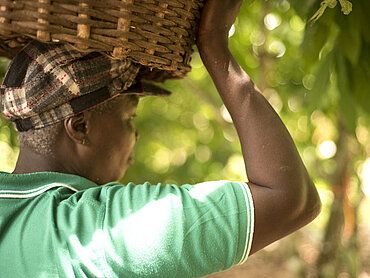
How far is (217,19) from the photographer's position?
132 cm

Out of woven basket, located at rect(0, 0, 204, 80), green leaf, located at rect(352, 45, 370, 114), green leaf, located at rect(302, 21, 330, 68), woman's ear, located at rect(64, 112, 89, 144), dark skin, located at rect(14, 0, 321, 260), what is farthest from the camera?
green leaf, located at rect(352, 45, 370, 114)

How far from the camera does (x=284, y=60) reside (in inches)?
143

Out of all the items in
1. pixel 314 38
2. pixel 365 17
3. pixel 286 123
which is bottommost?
pixel 286 123

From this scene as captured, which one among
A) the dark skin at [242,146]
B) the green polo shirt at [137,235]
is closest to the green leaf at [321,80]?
the dark skin at [242,146]

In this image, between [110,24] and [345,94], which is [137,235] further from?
[345,94]

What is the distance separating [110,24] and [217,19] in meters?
0.35

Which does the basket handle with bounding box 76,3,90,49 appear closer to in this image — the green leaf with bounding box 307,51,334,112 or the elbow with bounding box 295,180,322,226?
the elbow with bounding box 295,180,322,226

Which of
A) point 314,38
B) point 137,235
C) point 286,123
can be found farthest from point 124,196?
point 286,123

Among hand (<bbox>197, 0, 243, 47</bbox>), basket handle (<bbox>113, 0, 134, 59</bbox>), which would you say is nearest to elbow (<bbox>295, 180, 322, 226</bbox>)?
hand (<bbox>197, 0, 243, 47</bbox>)

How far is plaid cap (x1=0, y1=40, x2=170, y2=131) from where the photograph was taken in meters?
1.29

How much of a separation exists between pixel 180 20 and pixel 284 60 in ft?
8.30

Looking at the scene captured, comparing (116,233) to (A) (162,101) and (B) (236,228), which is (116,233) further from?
(A) (162,101)

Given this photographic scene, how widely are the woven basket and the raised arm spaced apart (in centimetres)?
10

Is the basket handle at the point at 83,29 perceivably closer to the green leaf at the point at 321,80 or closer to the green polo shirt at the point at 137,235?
the green polo shirt at the point at 137,235
